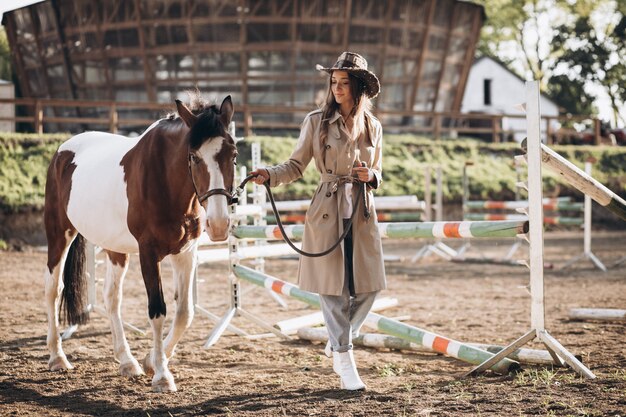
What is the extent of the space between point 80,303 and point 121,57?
22762 millimetres

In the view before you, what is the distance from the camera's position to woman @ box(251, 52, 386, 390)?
4.93 metres

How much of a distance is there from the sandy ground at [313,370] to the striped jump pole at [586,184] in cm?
109

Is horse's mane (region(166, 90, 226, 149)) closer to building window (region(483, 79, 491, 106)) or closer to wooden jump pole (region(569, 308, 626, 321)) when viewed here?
wooden jump pole (region(569, 308, 626, 321))

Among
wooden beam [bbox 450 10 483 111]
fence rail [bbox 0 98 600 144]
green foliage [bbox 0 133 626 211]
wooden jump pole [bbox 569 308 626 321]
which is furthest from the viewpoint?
wooden beam [bbox 450 10 483 111]

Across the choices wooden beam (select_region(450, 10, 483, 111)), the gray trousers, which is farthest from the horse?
wooden beam (select_region(450, 10, 483, 111))

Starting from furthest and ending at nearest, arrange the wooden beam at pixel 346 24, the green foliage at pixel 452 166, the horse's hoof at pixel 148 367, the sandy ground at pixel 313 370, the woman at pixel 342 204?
the wooden beam at pixel 346 24 → the green foliage at pixel 452 166 → the horse's hoof at pixel 148 367 → the woman at pixel 342 204 → the sandy ground at pixel 313 370

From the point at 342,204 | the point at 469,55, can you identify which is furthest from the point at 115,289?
the point at 469,55

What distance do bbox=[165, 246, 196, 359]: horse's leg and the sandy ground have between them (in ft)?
1.01

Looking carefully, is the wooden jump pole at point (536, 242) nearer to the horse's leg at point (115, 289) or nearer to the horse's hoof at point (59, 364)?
the horse's leg at point (115, 289)

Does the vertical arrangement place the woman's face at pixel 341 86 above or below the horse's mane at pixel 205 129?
above

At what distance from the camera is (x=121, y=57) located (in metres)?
28.4

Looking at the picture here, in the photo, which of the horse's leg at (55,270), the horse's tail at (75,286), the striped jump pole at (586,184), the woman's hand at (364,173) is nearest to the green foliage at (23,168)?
the horse's tail at (75,286)

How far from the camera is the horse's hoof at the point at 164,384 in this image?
17.8 feet

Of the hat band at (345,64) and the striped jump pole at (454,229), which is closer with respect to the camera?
the hat band at (345,64)
